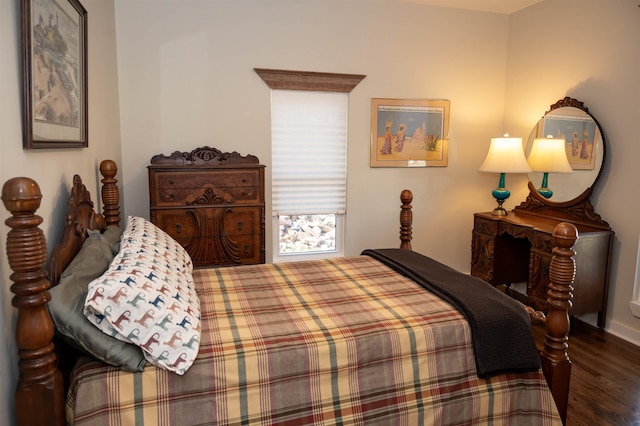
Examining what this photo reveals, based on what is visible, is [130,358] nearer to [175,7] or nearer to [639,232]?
[175,7]

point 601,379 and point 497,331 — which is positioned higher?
point 497,331

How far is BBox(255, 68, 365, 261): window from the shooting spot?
393cm

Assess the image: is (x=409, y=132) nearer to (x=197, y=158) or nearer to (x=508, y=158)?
(x=508, y=158)

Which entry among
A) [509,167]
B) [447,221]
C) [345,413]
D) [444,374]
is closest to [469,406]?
[444,374]

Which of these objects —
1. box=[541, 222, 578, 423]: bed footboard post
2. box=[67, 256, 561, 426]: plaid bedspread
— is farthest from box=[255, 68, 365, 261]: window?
box=[541, 222, 578, 423]: bed footboard post

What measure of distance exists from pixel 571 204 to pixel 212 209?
9.35 feet

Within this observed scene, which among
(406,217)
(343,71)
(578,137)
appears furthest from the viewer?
(343,71)

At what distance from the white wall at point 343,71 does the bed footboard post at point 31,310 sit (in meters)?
2.52

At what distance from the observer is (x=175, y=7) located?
3592mm

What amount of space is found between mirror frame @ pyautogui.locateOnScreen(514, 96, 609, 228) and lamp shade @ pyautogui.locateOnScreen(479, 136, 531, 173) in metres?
0.33

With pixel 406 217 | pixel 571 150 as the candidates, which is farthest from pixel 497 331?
pixel 571 150

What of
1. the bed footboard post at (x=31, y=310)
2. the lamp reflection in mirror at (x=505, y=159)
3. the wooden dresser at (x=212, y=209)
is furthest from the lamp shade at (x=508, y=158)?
the bed footboard post at (x=31, y=310)

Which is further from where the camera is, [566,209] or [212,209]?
[566,209]

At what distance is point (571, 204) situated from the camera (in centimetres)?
363
